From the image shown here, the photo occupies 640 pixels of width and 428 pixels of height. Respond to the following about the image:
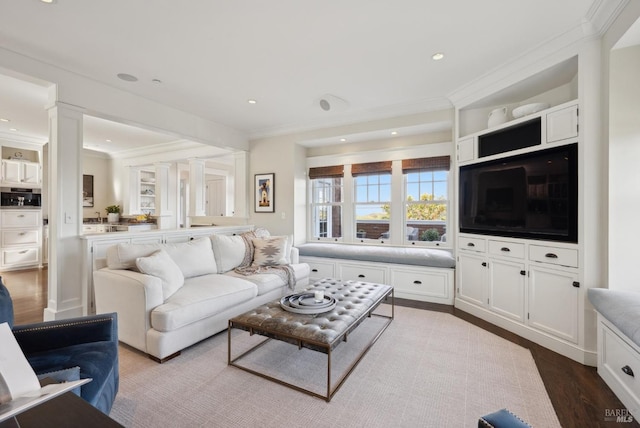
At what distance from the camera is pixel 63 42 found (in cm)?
248

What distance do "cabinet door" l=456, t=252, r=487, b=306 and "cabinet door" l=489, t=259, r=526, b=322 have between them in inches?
3.9


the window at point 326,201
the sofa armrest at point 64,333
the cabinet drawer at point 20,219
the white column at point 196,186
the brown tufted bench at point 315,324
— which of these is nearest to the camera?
the sofa armrest at point 64,333

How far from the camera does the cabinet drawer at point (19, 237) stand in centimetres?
550

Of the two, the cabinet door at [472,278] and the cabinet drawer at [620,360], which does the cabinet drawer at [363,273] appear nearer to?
the cabinet door at [472,278]

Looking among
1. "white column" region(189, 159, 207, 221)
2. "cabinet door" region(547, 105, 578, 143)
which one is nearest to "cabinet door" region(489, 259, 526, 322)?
"cabinet door" region(547, 105, 578, 143)

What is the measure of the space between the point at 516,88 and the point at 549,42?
1.83ft

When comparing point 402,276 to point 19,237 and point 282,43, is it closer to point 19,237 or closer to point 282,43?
point 282,43

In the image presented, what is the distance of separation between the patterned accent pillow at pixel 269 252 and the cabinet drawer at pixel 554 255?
277 centimetres

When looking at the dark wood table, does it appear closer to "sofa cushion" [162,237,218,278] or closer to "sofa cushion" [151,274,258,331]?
"sofa cushion" [151,274,258,331]

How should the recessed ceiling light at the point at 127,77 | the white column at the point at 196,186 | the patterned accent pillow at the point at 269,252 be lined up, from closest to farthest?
the recessed ceiling light at the point at 127,77 < the patterned accent pillow at the point at 269,252 < the white column at the point at 196,186

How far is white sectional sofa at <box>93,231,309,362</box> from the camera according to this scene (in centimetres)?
234

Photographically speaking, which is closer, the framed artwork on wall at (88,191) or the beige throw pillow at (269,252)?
the beige throw pillow at (269,252)

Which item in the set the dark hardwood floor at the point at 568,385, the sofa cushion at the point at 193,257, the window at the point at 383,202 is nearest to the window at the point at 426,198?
the window at the point at 383,202

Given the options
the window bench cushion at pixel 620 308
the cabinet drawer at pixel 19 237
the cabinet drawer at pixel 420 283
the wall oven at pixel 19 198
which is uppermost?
the wall oven at pixel 19 198
